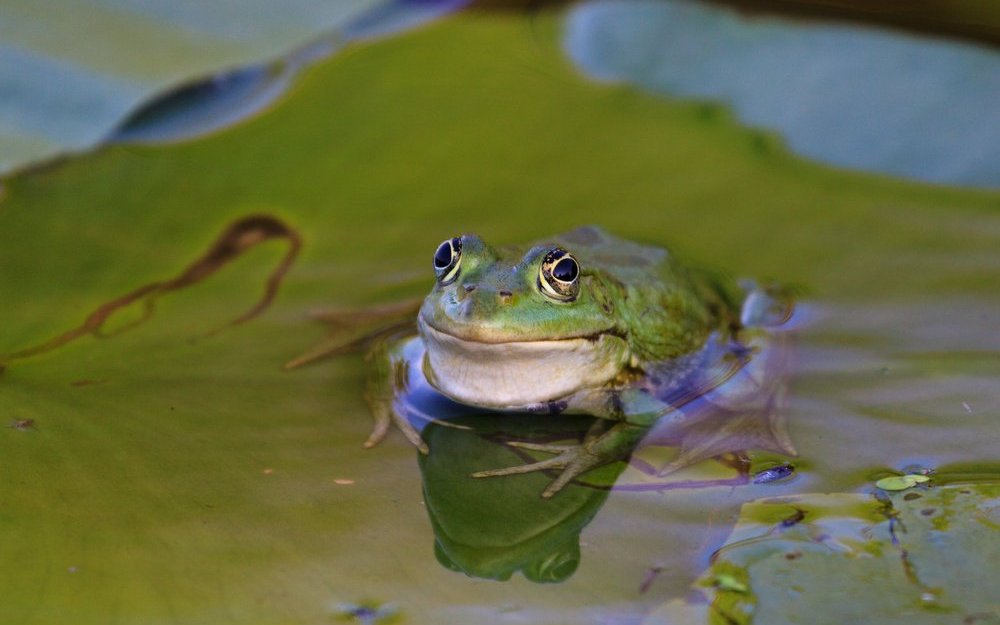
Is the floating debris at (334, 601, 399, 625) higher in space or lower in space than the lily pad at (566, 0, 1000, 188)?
lower

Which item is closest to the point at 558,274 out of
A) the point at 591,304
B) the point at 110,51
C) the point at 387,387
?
the point at 591,304

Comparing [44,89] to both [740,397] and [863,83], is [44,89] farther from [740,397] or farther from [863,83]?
[863,83]

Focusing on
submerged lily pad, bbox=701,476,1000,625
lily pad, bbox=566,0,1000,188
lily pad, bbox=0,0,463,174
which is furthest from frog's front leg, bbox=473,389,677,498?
lily pad, bbox=0,0,463,174

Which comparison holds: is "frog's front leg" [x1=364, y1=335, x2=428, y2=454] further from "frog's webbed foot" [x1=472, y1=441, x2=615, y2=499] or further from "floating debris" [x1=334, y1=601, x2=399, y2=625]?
A: "floating debris" [x1=334, y1=601, x2=399, y2=625]

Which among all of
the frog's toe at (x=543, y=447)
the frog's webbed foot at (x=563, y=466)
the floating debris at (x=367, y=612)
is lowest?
the frog's toe at (x=543, y=447)

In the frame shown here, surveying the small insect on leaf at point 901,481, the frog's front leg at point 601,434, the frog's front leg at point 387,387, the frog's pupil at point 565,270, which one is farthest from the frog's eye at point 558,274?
the small insect on leaf at point 901,481

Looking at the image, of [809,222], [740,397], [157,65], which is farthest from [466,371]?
[157,65]

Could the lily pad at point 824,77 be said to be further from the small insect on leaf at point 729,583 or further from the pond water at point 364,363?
the small insect on leaf at point 729,583

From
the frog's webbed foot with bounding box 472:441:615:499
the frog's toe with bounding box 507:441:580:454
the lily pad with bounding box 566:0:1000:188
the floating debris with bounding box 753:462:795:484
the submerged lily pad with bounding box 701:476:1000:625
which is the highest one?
the lily pad with bounding box 566:0:1000:188
